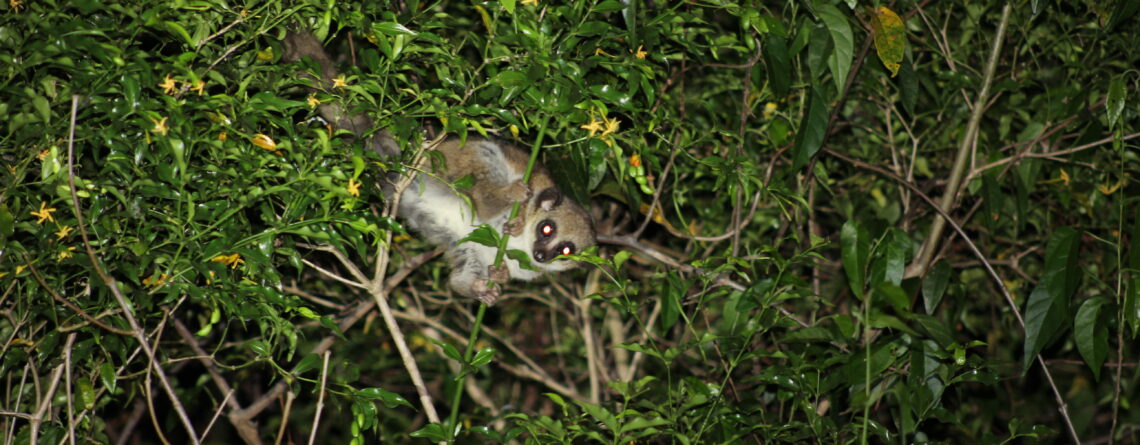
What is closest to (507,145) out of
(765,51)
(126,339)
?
(765,51)

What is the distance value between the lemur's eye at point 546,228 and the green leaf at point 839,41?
1987mm

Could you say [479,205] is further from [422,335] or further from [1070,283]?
[1070,283]

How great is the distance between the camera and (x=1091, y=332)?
2.88 metres

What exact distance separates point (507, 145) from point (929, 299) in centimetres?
208

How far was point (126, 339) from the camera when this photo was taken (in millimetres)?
2562

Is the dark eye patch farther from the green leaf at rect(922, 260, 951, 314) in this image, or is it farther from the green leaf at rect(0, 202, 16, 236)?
the green leaf at rect(0, 202, 16, 236)

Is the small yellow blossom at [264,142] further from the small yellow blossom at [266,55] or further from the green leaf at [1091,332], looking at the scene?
the green leaf at [1091,332]

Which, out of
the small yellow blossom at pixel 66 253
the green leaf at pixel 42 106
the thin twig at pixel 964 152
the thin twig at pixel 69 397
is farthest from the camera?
the thin twig at pixel 964 152

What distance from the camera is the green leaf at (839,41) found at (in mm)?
2760

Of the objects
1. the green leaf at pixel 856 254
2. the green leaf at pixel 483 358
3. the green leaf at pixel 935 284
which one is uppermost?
the green leaf at pixel 856 254

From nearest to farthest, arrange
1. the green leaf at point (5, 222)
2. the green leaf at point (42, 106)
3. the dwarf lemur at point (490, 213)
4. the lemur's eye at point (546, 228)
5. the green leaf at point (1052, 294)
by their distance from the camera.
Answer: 1. the green leaf at point (42, 106)
2. the green leaf at point (5, 222)
3. the green leaf at point (1052, 294)
4. the dwarf lemur at point (490, 213)
5. the lemur's eye at point (546, 228)

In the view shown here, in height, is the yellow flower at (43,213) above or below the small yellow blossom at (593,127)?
below

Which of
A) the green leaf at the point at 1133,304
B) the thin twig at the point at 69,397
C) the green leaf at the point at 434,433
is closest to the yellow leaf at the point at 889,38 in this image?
the green leaf at the point at 1133,304

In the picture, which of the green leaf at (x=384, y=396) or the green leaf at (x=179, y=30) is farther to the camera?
the green leaf at (x=384, y=396)
